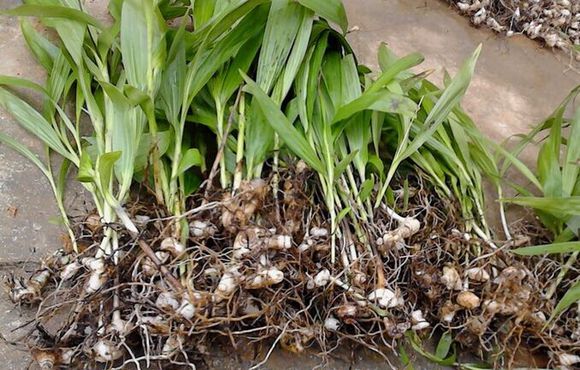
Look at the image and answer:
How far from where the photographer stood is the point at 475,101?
5.00ft

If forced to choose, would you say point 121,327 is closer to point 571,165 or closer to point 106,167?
point 106,167

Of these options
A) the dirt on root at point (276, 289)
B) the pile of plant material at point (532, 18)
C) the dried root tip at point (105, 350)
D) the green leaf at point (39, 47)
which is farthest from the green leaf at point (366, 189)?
the pile of plant material at point (532, 18)

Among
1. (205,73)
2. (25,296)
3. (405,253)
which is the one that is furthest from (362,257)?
(25,296)

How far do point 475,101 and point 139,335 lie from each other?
41.3 inches

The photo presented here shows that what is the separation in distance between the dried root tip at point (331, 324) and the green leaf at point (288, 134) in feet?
0.83

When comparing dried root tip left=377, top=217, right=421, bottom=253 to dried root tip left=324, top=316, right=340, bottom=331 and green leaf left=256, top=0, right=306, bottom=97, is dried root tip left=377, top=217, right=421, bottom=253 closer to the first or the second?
dried root tip left=324, top=316, right=340, bottom=331

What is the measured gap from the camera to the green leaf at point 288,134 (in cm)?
101

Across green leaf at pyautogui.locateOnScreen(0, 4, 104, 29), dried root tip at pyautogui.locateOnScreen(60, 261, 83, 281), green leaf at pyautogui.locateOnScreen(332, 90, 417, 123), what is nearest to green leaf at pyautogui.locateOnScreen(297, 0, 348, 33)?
green leaf at pyautogui.locateOnScreen(332, 90, 417, 123)

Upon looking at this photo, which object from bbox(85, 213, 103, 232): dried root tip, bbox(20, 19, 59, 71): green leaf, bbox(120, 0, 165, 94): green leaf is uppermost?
bbox(120, 0, 165, 94): green leaf

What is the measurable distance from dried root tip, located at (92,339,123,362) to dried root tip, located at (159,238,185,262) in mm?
156

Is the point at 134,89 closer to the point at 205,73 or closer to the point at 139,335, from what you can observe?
the point at 205,73

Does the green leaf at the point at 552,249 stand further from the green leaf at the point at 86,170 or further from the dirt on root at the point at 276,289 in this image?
the green leaf at the point at 86,170

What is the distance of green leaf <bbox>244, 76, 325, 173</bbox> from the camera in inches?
39.6

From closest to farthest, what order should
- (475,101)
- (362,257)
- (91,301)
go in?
(91,301) < (362,257) < (475,101)
